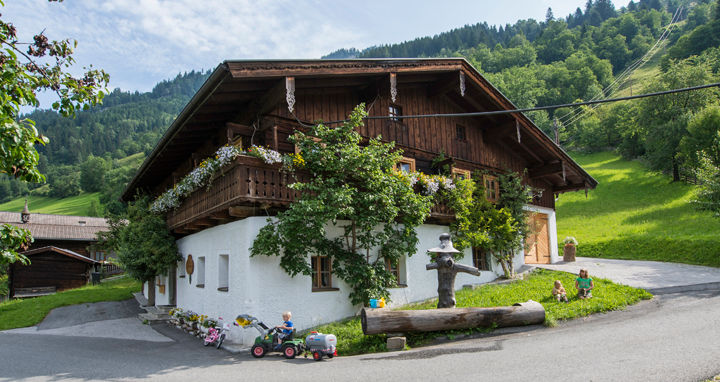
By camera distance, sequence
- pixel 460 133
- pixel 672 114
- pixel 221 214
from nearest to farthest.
Answer: 1. pixel 221 214
2. pixel 460 133
3. pixel 672 114

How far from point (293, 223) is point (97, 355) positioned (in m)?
5.65

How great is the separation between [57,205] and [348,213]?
306 ft

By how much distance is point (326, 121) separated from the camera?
13.4 metres

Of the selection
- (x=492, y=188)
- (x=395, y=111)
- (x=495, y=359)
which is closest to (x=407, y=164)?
(x=395, y=111)

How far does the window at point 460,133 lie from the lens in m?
17.5

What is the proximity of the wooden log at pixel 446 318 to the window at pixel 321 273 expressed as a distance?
8.83 feet

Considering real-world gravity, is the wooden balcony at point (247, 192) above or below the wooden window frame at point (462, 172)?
below

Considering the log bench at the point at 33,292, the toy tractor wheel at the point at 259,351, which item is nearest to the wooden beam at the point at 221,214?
the toy tractor wheel at the point at 259,351

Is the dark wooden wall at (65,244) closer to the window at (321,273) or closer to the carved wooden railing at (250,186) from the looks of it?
the carved wooden railing at (250,186)

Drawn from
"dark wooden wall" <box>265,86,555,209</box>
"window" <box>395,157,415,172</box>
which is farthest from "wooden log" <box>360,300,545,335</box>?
"window" <box>395,157,415,172</box>

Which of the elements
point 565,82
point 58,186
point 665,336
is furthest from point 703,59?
point 58,186

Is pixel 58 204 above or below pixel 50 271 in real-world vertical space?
above

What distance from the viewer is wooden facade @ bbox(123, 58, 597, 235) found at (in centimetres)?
1087

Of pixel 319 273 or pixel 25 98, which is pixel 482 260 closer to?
pixel 319 273
